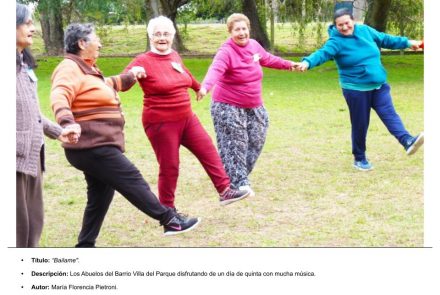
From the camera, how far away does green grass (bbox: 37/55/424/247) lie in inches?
227

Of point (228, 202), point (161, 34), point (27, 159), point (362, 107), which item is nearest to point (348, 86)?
point (362, 107)

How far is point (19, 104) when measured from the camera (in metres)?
4.39

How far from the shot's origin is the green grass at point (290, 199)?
18.9ft

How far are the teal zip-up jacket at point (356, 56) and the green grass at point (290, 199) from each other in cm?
95

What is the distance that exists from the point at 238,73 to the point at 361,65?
163 cm

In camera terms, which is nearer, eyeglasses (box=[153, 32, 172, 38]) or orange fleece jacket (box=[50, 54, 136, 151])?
orange fleece jacket (box=[50, 54, 136, 151])

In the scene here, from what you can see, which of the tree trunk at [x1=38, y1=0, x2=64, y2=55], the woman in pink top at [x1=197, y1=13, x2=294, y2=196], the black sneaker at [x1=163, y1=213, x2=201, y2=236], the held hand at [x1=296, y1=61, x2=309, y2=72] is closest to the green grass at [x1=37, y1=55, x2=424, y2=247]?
the black sneaker at [x1=163, y1=213, x2=201, y2=236]

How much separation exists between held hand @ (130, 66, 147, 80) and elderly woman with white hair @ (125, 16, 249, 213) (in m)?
0.04

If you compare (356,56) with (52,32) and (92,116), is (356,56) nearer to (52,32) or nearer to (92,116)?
(92,116)

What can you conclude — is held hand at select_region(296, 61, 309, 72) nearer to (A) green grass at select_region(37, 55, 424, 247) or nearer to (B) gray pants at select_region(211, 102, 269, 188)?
(B) gray pants at select_region(211, 102, 269, 188)

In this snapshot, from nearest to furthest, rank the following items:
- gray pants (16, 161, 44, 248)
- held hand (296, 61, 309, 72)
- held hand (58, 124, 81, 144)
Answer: gray pants (16, 161, 44, 248)
held hand (58, 124, 81, 144)
held hand (296, 61, 309, 72)

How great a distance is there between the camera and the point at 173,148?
6043 millimetres

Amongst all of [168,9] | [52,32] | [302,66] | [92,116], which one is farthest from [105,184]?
[52,32]
